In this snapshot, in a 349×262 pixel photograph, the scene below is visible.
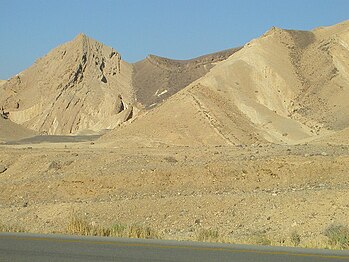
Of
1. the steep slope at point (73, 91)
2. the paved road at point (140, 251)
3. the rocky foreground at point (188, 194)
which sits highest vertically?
the steep slope at point (73, 91)

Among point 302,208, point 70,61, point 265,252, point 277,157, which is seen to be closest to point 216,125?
point 277,157

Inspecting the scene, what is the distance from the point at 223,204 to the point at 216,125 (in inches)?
1048

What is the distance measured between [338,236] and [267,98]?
43.3m

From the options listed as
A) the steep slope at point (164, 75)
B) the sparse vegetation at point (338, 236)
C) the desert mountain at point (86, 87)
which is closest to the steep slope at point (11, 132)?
the desert mountain at point (86, 87)

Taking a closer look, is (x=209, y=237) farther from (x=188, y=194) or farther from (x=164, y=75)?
(x=164, y=75)

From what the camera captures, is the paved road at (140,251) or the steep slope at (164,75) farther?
the steep slope at (164,75)

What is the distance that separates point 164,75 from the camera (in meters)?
91.6

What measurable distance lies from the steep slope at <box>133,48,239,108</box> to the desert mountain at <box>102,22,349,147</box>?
22682 millimetres

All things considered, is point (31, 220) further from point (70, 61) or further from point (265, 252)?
point (70, 61)

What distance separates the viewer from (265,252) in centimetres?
1047

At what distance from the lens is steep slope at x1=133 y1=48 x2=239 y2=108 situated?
277 feet

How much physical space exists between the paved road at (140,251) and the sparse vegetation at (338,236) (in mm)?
1240

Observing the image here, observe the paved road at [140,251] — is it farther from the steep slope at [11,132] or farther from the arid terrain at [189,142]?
the steep slope at [11,132]

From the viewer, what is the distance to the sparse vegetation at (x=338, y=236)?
11.8 metres
